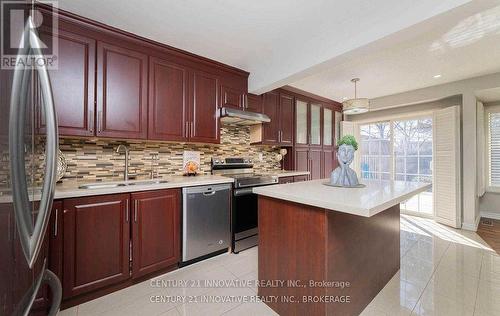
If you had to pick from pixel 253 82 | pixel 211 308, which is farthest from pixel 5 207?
pixel 253 82

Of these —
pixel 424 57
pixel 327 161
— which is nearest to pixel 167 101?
pixel 424 57

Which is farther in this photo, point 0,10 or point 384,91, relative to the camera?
point 384,91

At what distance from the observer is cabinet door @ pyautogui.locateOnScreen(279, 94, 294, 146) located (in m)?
3.46

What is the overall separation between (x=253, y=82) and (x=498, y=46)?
2780 millimetres

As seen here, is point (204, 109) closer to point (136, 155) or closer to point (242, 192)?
point (136, 155)

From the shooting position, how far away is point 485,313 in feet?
4.90

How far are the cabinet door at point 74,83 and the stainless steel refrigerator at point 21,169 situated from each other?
3.85ft

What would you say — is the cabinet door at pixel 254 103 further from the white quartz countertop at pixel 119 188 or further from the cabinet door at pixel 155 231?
the cabinet door at pixel 155 231

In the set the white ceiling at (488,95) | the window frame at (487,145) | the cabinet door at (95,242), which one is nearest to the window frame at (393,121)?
the white ceiling at (488,95)

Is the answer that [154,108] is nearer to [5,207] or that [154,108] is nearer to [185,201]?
[185,201]

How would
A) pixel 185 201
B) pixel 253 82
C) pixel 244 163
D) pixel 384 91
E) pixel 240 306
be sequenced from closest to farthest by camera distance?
pixel 240 306 → pixel 185 201 → pixel 253 82 → pixel 244 163 → pixel 384 91

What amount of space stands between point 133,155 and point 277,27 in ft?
6.60

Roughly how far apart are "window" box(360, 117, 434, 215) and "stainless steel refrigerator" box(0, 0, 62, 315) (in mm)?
5057

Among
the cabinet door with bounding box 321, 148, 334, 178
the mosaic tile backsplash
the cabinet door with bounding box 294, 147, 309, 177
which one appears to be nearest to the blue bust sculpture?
the mosaic tile backsplash
